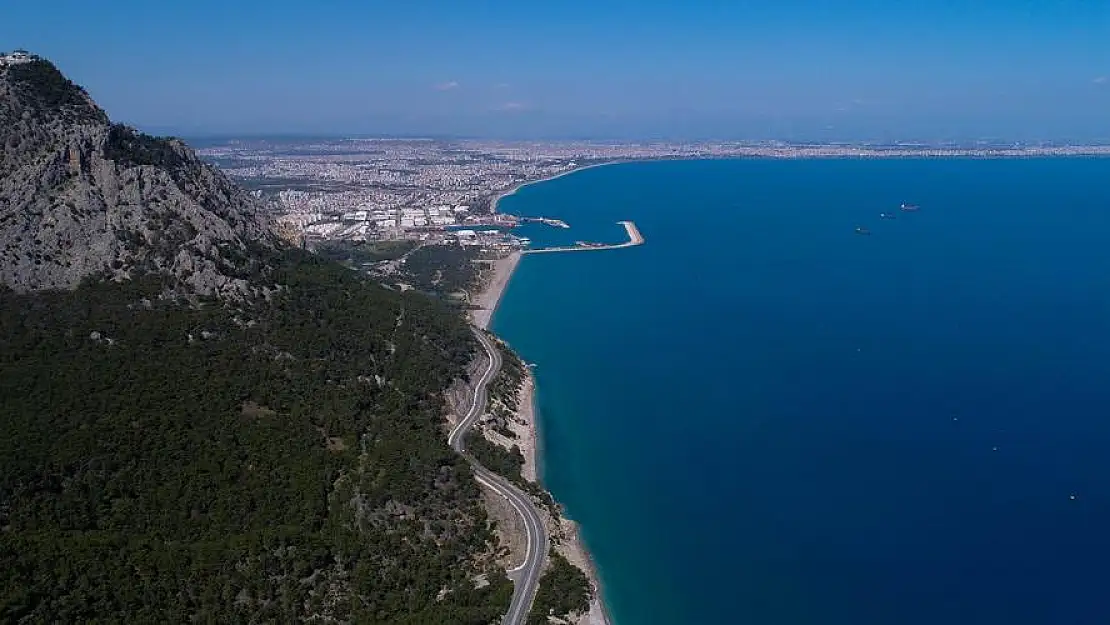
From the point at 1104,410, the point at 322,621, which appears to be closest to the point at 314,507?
the point at 322,621

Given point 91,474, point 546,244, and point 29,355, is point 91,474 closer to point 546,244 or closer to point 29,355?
point 29,355

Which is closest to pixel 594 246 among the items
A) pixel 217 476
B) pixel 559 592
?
pixel 559 592

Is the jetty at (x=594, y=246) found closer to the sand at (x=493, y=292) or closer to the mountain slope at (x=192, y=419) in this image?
the sand at (x=493, y=292)

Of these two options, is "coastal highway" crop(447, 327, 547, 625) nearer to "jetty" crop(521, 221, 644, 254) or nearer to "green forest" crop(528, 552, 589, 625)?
"green forest" crop(528, 552, 589, 625)

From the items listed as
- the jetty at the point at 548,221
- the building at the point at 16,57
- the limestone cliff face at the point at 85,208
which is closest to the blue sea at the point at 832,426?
the jetty at the point at 548,221

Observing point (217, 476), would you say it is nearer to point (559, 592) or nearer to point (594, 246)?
point (559, 592)
